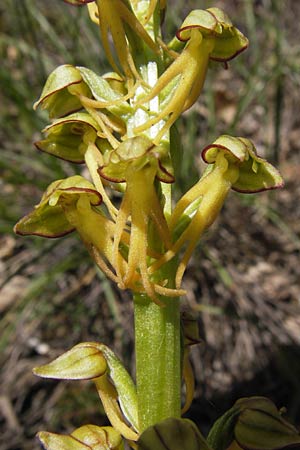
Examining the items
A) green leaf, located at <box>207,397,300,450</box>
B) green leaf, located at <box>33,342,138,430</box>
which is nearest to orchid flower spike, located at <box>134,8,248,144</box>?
green leaf, located at <box>33,342,138,430</box>

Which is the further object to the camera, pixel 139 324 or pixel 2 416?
pixel 2 416

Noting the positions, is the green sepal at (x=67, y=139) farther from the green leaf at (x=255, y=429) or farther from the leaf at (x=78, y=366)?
the green leaf at (x=255, y=429)

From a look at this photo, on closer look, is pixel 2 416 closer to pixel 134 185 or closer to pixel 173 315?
pixel 173 315

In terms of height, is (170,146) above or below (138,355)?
above

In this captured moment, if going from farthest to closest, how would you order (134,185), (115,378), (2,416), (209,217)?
1. (2,416)
2. (115,378)
3. (209,217)
4. (134,185)

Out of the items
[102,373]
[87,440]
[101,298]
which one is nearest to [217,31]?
[102,373]

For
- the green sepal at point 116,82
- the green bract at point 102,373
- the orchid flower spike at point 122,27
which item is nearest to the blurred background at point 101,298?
the green bract at point 102,373

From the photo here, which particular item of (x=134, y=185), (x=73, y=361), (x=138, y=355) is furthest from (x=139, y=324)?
(x=134, y=185)
